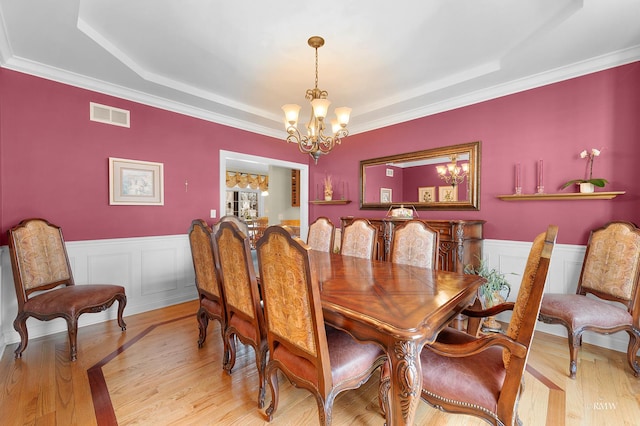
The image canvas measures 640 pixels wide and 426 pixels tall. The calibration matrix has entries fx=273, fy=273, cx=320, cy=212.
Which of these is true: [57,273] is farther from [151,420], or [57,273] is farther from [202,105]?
[202,105]

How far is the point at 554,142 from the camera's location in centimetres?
270

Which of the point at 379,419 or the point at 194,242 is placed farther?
the point at 194,242

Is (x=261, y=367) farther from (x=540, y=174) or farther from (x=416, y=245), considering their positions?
(x=540, y=174)

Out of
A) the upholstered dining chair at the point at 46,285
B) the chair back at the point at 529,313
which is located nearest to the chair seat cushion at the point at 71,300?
the upholstered dining chair at the point at 46,285

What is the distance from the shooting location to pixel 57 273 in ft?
8.32

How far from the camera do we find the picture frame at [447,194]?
3383 mm

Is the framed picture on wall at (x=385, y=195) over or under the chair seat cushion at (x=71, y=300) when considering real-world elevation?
over

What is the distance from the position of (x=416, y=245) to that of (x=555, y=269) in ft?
5.01

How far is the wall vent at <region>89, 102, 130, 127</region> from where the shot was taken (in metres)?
2.92

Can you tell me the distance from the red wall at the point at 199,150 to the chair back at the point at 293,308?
264 centimetres

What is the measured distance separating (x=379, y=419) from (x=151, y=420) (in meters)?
1.32

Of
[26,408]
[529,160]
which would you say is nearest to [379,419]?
[26,408]

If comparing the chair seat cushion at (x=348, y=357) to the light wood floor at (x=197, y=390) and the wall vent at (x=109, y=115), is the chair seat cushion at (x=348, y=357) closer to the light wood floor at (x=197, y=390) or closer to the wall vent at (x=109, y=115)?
the light wood floor at (x=197, y=390)

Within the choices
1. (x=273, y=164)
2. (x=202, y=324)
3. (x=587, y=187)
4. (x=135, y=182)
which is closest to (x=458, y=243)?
(x=587, y=187)
